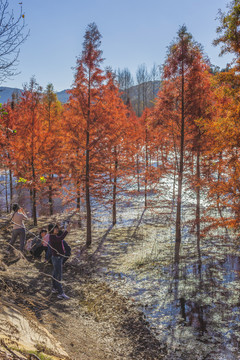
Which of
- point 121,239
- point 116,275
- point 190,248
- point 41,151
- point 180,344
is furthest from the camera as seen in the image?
point 41,151

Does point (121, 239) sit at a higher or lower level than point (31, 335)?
lower

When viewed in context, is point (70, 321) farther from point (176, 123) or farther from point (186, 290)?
point (176, 123)

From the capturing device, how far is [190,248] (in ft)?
39.4

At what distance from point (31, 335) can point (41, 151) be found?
42.0 feet

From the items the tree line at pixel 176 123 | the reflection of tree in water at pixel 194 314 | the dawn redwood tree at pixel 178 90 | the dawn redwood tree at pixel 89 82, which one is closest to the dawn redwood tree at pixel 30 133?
the tree line at pixel 176 123

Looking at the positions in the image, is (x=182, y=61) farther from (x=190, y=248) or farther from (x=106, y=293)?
(x=106, y=293)

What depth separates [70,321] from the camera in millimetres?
6246

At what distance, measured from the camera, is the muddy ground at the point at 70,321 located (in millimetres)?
Answer: 4156

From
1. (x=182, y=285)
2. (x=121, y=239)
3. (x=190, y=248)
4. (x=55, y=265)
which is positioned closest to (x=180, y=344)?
(x=182, y=285)

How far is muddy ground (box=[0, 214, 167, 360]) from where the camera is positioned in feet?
13.6

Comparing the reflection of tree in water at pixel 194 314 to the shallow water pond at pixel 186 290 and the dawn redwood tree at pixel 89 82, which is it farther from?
the dawn redwood tree at pixel 89 82

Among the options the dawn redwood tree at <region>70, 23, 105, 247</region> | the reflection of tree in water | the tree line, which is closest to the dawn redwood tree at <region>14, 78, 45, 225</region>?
the tree line

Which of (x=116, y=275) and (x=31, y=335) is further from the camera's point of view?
(x=116, y=275)

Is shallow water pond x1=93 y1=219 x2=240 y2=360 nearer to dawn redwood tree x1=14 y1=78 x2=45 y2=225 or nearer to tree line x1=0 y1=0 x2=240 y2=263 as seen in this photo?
tree line x1=0 y1=0 x2=240 y2=263
